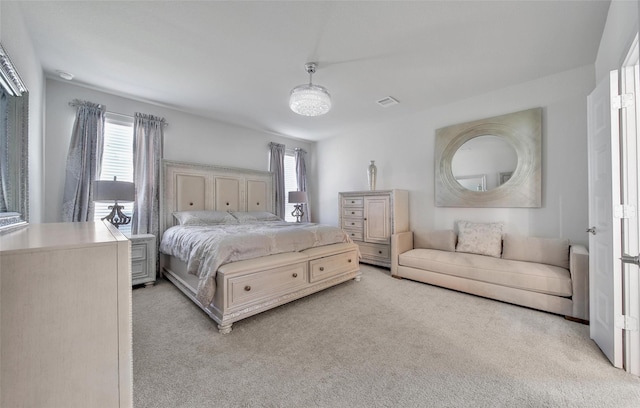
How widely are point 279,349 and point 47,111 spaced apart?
13.0 ft

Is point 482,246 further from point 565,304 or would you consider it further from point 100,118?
point 100,118

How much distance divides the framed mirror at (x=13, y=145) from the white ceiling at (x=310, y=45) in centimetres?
90

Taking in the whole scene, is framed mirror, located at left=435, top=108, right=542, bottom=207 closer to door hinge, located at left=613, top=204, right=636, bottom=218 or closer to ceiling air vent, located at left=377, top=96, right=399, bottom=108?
ceiling air vent, located at left=377, top=96, right=399, bottom=108

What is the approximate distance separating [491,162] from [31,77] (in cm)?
512

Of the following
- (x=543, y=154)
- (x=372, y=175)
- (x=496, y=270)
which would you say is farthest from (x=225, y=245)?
(x=543, y=154)

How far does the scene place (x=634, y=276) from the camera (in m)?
1.59

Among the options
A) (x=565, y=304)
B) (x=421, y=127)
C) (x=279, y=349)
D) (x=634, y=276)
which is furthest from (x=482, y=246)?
(x=279, y=349)

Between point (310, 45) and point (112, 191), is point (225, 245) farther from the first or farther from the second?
point (310, 45)

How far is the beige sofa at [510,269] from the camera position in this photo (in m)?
2.33

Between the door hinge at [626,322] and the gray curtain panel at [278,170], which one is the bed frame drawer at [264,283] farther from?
the gray curtain panel at [278,170]

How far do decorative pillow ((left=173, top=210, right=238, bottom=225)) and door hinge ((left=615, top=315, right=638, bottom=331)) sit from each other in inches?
160

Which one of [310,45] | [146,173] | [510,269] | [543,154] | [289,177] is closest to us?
[310,45]

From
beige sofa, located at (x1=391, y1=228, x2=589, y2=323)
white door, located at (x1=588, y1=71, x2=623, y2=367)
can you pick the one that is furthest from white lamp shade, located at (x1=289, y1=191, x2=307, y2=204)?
white door, located at (x1=588, y1=71, x2=623, y2=367)

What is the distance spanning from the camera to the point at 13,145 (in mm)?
1588
